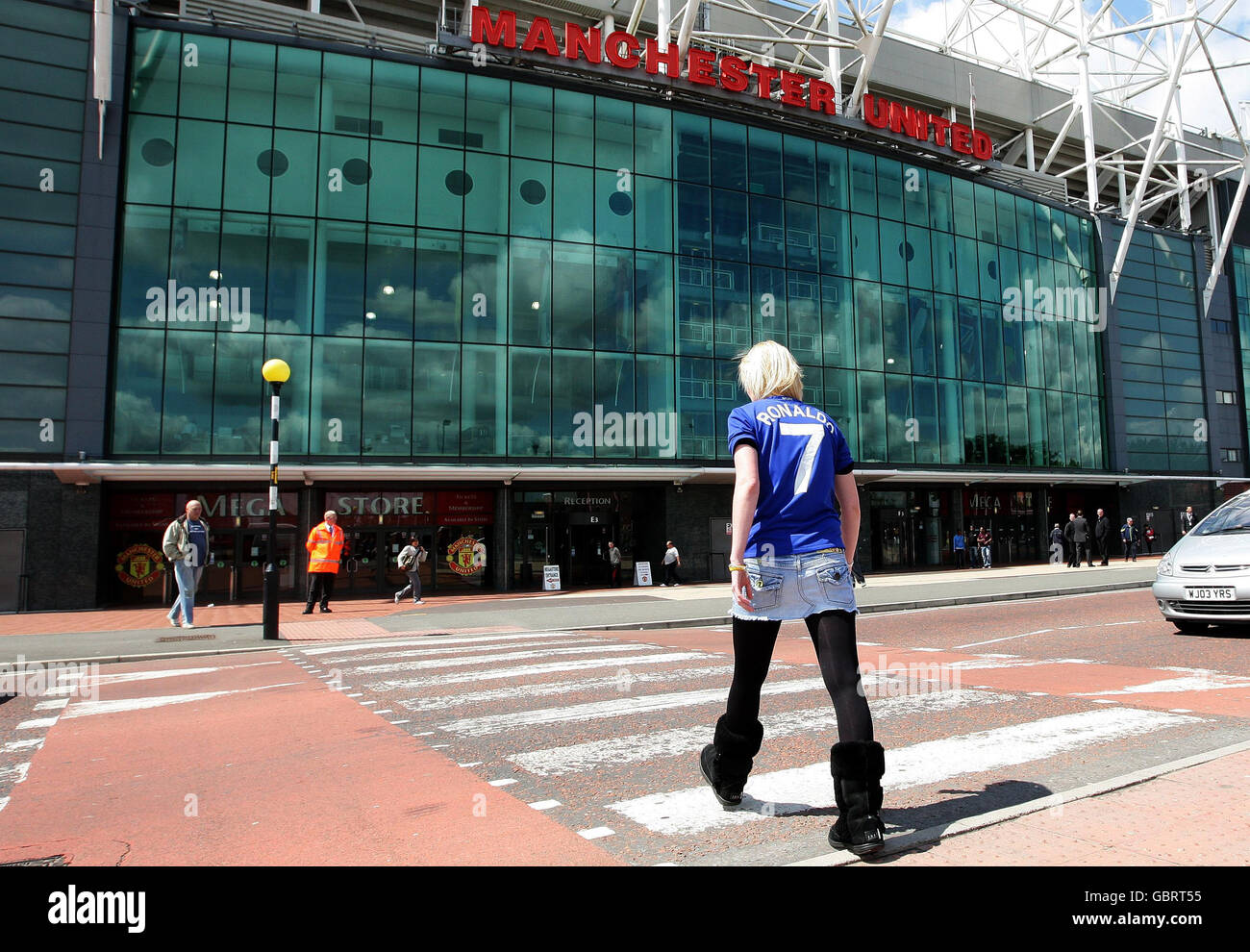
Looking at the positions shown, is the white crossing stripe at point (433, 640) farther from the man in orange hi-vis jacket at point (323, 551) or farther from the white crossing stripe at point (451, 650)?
the man in orange hi-vis jacket at point (323, 551)

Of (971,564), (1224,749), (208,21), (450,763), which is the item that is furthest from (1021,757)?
(971,564)

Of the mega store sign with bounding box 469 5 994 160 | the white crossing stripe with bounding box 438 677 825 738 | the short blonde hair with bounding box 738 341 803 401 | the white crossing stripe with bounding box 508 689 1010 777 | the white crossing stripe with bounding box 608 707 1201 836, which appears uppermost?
the mega store sign with bounding box 469 5 994 160

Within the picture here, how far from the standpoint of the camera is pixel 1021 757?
4.63 meters

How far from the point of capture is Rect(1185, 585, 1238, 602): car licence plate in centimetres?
941

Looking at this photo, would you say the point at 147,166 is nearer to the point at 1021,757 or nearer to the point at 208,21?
the point at 208,21

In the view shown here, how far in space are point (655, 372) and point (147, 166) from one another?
15819 millimetres

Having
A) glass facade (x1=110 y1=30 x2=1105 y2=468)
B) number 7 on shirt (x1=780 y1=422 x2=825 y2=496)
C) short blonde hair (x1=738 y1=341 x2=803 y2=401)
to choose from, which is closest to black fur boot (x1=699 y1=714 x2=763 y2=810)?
number 7 on shirt (x1=780 y1=422 x2=825 y2=496)

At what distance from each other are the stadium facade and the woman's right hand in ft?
66.9

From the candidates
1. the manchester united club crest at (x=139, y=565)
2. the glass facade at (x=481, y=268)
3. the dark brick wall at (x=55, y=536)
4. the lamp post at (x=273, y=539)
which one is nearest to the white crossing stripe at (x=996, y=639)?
the lamp post at (x=273, y=539)

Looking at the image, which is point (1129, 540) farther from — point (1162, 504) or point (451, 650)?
A: point (451, 650)

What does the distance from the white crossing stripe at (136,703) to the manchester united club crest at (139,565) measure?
54.9 feet

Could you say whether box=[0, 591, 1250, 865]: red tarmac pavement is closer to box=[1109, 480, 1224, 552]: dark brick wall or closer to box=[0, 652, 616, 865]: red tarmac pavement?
box=[0, 652, 616, 865]: red tarmac pavement

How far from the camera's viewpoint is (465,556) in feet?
81.5

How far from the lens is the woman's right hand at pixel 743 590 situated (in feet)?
11.0
